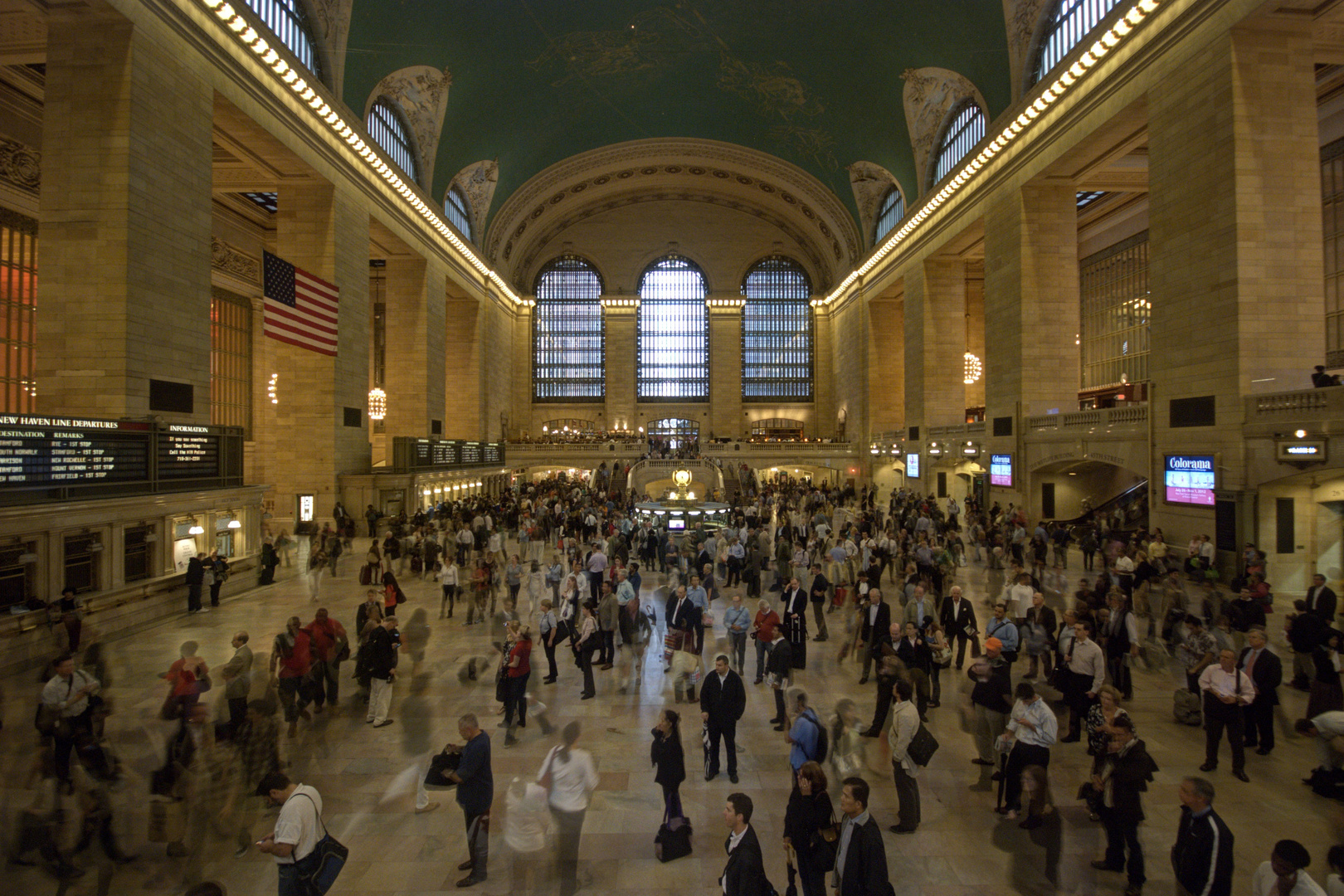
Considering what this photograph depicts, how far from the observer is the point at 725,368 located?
4469cm

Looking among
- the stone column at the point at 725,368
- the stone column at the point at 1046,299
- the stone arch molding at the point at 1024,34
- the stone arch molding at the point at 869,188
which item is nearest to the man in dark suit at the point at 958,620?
the stone column at the point at 1046,299

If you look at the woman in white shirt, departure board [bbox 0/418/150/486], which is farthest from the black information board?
the woman in white shirt

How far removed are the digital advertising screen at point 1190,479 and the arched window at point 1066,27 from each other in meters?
10.3

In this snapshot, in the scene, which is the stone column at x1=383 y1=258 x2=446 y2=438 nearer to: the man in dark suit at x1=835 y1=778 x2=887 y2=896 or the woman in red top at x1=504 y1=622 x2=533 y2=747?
the woman in red top at x1=504 y1=622 x2=533 y2=747

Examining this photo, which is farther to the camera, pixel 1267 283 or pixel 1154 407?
pixel 1154 407

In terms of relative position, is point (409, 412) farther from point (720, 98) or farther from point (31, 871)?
point (31, 871)

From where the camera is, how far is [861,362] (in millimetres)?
35906

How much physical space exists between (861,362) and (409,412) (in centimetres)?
2227

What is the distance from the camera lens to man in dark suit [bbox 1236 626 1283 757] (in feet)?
18.0

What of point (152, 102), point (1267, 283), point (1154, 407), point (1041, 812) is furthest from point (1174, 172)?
point (152, 102)

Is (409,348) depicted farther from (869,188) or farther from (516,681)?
(516,681)

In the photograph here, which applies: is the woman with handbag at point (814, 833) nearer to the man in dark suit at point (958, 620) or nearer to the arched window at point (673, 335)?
the man in dark suit at point (958, 620)

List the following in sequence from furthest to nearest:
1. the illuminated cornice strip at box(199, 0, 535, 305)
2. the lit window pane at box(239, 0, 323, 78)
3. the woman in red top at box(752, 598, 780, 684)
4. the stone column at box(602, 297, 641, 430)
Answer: the stone column at box(602, 297, 641, 430) → the lit window pane at box(239, 0, 323, 78) → the illuminated cornice strip at box(199, 0, 535, 305) → the woman in red top at box(752, 598, 780, 684)

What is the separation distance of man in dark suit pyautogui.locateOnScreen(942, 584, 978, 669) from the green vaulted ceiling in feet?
61.5
